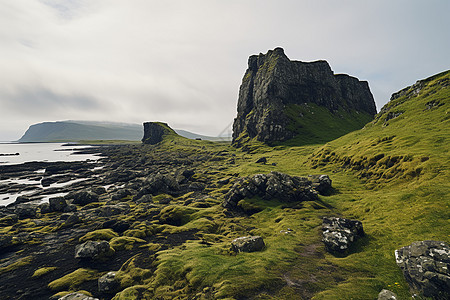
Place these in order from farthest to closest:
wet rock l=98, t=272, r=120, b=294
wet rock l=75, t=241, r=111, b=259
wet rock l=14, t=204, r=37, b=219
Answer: wet rock l=14, t=204, r=37, b=219 < wet rock l=75, t=241, r=111, b=259 < wet rock l=98, t=272, r=120, b=294

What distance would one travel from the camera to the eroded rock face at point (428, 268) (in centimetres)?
1140

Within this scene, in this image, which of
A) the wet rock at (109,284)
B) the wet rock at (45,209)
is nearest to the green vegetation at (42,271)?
the wet rock at (109,284)

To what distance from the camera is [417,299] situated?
1173cm

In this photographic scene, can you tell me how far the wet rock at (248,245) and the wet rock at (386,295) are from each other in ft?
34.1

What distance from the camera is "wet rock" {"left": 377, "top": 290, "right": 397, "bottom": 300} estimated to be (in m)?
11.4

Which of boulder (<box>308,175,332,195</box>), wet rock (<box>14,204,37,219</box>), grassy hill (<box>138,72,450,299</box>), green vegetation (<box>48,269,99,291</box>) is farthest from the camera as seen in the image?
wet rock (<box>14,204,37,219</box>)

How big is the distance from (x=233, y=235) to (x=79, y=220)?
30.5m

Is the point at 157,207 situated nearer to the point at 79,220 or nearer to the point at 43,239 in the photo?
the point at 79,220

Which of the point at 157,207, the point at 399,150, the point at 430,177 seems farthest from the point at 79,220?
the point at 399,150

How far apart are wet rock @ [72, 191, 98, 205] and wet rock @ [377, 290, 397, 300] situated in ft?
188

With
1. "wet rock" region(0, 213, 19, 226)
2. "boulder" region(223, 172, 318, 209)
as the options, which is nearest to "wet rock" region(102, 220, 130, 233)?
"boulder" region(223, 172, 318, 209)

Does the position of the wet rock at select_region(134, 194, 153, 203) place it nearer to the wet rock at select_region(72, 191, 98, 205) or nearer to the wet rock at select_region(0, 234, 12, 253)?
the wet rock at select_region(72, 191, 98, 205)

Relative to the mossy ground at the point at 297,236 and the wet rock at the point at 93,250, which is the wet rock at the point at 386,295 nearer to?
the mossy ground at the point at 297,236

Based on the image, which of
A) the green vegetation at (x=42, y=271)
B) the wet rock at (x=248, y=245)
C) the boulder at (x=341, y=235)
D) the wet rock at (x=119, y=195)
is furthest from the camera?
the wet rock at (x=119, y=195)
